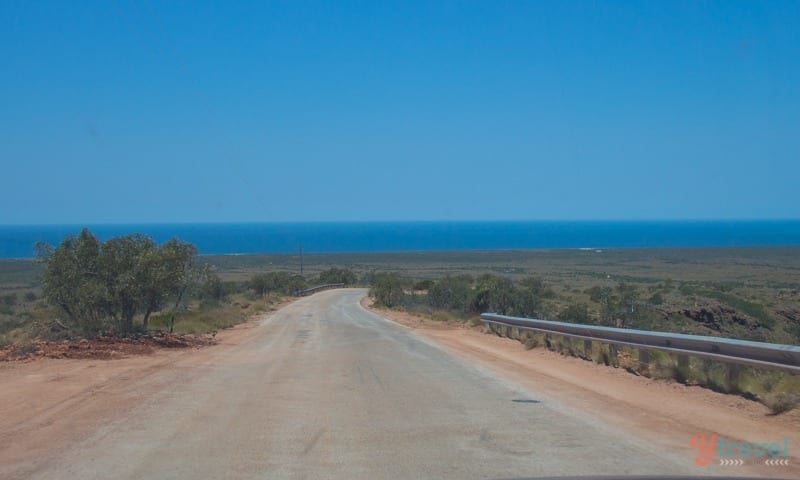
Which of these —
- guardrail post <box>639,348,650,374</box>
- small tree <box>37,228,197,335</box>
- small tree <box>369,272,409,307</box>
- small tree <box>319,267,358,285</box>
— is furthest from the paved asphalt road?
small tree <box>319,267,358,285</box>

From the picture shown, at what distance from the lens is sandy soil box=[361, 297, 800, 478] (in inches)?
332

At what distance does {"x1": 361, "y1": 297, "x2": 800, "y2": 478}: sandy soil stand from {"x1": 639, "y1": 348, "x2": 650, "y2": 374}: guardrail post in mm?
226

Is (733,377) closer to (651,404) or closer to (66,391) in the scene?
(651,404)

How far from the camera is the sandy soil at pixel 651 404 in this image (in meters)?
8.44

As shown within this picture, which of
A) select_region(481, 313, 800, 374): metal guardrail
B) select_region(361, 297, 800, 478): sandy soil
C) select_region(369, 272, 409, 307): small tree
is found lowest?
select_region(369, 272, 409, 307): small tree

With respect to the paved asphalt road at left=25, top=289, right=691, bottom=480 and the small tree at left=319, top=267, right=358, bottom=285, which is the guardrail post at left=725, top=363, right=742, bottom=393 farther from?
the small tree at left=319, top=267, right=358, bottom=285

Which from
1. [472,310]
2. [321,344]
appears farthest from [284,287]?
[321,344]

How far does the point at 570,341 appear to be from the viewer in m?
17.8

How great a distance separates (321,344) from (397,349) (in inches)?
125

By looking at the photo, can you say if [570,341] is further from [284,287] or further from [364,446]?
[284,287]

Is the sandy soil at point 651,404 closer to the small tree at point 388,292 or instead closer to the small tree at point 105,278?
the small tree at point 105,278

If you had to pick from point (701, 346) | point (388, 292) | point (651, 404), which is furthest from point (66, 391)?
point (388, 292)
